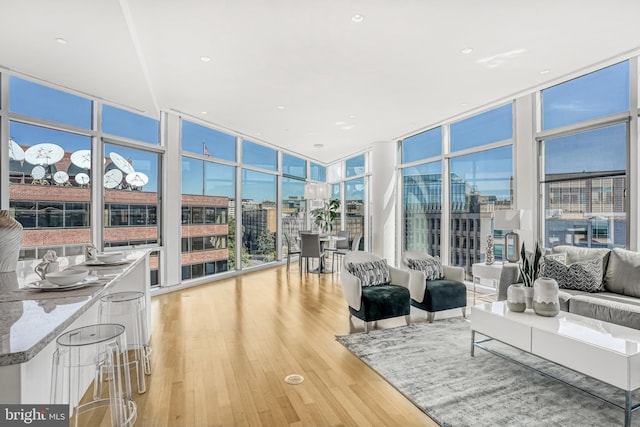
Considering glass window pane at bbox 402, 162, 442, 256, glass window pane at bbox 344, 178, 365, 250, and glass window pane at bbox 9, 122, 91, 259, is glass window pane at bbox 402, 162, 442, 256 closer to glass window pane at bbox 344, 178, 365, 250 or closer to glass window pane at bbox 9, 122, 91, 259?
glass window pane at bbox 344, 178, 365, 250

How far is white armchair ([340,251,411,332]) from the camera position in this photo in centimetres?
387

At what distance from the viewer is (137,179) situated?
18.8 feet

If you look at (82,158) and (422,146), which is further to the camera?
(422,146)

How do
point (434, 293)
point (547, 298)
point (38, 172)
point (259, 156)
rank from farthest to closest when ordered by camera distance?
1. point (259, 156)
2. point (38, 172)
3. point (434, 293)
4. point (547, 298)

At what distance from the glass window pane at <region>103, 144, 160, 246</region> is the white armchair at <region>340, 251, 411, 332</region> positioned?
3668mm

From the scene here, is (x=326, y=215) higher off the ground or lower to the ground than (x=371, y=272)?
higher

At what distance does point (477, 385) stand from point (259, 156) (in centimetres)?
684

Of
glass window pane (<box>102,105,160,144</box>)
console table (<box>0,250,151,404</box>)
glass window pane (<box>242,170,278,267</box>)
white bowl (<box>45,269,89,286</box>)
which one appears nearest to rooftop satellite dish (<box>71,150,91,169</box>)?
glass window pane (<box>102,105,160,144</box>)

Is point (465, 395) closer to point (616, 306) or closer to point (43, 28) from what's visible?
point (616, 306)

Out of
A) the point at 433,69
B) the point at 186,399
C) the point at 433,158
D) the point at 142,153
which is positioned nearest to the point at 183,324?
the point at 186,399

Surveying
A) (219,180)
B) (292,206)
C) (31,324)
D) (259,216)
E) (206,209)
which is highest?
(219,180)

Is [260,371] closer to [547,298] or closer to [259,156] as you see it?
[547,298]

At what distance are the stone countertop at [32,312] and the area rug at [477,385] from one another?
7.29 ft

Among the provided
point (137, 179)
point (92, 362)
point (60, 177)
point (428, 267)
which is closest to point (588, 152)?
point (428, 267)
